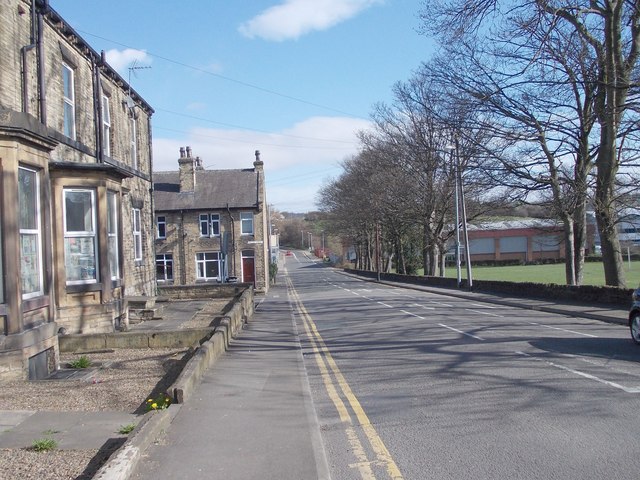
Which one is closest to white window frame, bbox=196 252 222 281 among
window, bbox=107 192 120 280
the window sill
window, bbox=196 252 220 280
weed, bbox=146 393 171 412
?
window, bbox=196 252 220 280

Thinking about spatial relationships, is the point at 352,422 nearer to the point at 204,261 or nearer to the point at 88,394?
the point at 88,394

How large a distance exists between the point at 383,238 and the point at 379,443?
66333 millimetres

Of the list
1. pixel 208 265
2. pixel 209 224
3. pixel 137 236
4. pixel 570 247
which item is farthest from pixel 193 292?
pixel 209 224

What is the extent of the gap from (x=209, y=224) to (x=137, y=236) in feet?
90.5

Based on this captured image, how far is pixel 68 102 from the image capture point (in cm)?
1515

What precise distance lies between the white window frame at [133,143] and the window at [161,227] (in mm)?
27645

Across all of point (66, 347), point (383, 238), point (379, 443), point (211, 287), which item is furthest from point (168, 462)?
point (383, 238)

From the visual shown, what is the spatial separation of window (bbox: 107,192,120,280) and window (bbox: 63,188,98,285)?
540 millimetres

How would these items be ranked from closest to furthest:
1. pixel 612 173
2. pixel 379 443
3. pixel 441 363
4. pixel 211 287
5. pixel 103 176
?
pixel 379 443, pixel 441 363, pixel 103 176, pixel 612 173, pixel 211 287

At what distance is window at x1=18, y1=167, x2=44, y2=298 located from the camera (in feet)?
31.6

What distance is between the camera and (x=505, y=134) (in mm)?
23359

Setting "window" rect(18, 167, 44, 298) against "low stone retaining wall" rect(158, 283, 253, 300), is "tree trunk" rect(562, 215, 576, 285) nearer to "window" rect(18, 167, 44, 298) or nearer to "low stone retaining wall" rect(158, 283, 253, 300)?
"low stone retaining wall" rect(158, 283, 253, 300)

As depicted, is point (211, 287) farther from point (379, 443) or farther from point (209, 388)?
point (379, 443)

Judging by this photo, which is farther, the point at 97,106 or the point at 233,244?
the point at 233,244
